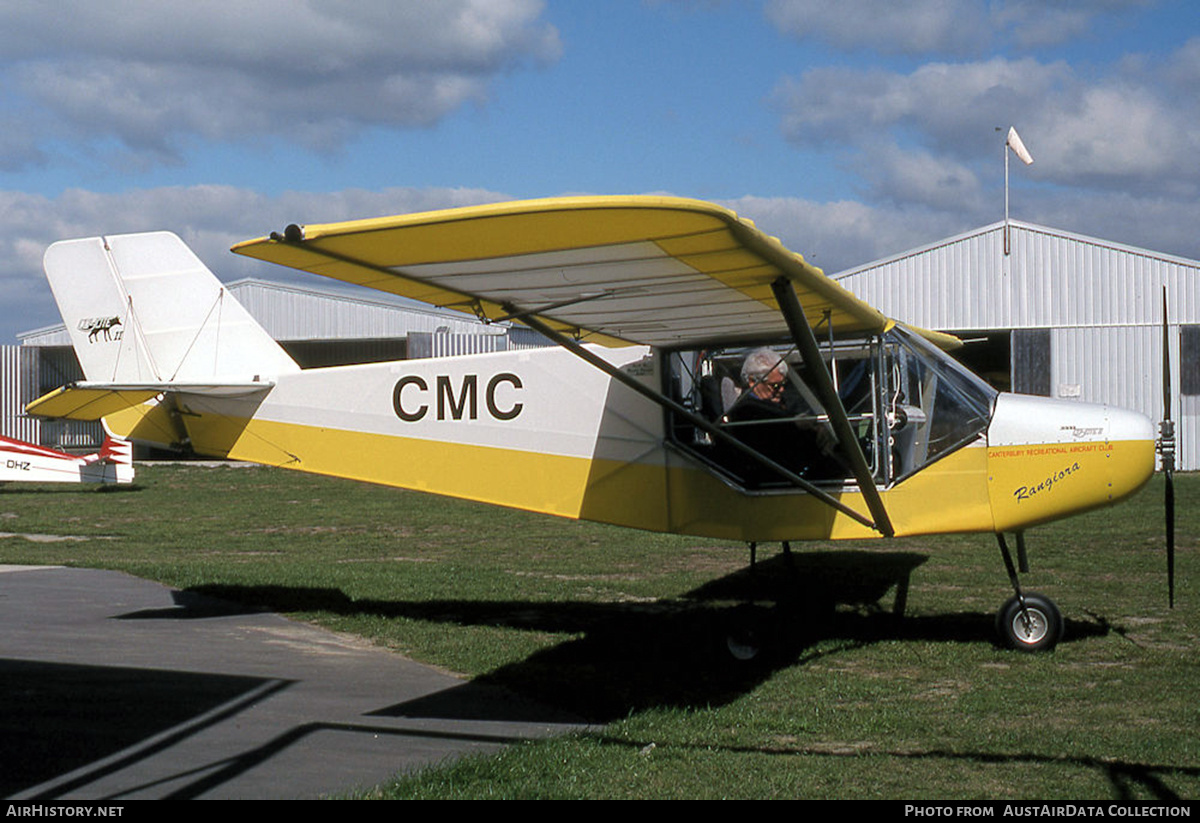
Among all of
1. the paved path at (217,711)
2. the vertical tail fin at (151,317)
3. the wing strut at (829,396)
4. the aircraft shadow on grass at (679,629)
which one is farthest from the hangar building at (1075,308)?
the paved path at (217,711)

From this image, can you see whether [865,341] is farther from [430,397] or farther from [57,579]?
[57,579]

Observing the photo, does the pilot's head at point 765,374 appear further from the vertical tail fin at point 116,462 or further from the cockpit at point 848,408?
the vertical tail fin at point 116,462

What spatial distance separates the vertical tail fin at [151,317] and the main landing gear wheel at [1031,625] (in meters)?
6.22

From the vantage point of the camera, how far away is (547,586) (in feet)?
37.0

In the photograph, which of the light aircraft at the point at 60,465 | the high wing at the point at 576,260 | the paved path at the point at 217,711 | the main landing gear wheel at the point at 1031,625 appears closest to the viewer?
the high wing at the point at 576,260

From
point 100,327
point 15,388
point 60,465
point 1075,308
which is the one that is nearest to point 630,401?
point 100,327

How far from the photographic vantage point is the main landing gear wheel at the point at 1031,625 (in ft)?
24.9

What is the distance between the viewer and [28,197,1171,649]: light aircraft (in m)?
5.94

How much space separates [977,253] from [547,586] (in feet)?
76.6

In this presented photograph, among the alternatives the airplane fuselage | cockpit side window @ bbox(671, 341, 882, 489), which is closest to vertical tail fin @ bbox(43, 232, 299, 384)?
the airplane fuselage

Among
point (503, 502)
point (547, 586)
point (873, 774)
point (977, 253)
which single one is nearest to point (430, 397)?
point (503, 502)

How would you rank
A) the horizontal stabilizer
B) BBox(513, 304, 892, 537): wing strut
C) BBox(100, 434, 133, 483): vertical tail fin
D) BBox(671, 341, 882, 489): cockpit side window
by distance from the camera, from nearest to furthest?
BBox(513, 304, 892, 537): wing strut → BBox(671, 341, 882, 489): cockpit side window → the horizontal stabilizer → BBox(100, 434, 133, 483): vertical tail fin

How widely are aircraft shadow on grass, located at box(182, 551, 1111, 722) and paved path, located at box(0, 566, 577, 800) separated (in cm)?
35

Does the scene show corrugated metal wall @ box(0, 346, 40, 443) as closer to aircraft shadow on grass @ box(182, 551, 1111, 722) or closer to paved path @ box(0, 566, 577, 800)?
aircraft shadow on grass @ box(182, 551, 1111, 722)
